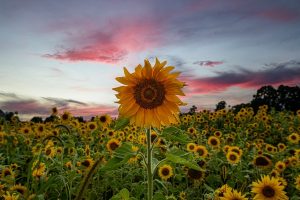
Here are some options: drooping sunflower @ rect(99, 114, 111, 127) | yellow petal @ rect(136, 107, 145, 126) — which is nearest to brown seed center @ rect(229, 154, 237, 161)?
yellow petal @ rect(136, 107, 145, 126)

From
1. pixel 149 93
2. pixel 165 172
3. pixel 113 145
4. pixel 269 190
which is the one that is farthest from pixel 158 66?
pixel 113 145

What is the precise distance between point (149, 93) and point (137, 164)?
402 centimetres

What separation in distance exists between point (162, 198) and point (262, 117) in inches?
492

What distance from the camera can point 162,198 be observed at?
2609 millimetres

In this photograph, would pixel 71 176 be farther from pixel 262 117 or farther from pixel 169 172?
pixel 262 117

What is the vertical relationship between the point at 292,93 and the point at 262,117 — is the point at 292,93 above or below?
above

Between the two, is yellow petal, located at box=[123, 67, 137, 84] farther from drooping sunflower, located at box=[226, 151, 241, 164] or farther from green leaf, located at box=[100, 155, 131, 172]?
drooping sunflower, located at box=[226, 151, 241, 164]

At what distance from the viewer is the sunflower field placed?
2.59 meters

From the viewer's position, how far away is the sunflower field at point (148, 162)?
2586mm

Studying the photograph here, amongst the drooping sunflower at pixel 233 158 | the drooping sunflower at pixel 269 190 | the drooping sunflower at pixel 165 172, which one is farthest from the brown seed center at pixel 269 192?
the drooping sunflower at pixel 233 158

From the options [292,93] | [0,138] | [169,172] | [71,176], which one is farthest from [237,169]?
[292,93]

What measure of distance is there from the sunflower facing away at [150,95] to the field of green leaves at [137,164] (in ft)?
0.46

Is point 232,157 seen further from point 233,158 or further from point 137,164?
point 137,164

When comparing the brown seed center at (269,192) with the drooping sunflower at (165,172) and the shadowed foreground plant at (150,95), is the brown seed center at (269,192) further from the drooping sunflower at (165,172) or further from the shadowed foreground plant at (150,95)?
the shadowed foreground plant at (150,95)
